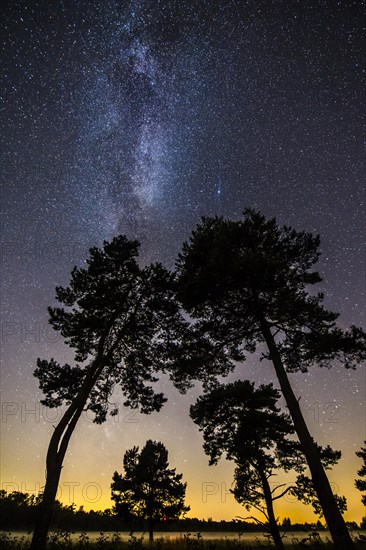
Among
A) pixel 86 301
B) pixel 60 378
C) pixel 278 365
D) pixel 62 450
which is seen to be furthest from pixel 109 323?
pixel 278 365

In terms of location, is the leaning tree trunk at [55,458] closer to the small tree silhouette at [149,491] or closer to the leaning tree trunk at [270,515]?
the leaning tree trunk at [270,515]

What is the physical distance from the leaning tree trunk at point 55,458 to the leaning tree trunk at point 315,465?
24.6 ft

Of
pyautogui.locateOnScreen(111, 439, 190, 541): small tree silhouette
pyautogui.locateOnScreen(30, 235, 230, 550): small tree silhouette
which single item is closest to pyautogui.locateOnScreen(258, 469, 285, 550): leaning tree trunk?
pyautogui.locateOnScreen(30, 235, 230, 550): small tree silhouette

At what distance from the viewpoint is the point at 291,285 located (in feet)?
39.6

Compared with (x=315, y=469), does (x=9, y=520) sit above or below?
above

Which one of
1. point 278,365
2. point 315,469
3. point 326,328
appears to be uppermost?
point 326,328

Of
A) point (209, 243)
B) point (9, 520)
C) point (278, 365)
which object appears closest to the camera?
point (278, 365)

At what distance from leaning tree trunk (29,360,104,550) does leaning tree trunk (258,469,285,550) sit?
8.33m

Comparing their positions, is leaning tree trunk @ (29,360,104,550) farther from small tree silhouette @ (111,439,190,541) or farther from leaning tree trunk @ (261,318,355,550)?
small tree silhouette @ (111,439,190,541)

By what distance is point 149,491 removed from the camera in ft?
85.4

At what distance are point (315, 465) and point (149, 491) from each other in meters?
21.9

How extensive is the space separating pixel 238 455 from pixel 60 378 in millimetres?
8729

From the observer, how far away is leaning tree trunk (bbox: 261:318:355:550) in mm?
8234

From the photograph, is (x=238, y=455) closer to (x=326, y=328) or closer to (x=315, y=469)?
(x=315, y=469)
